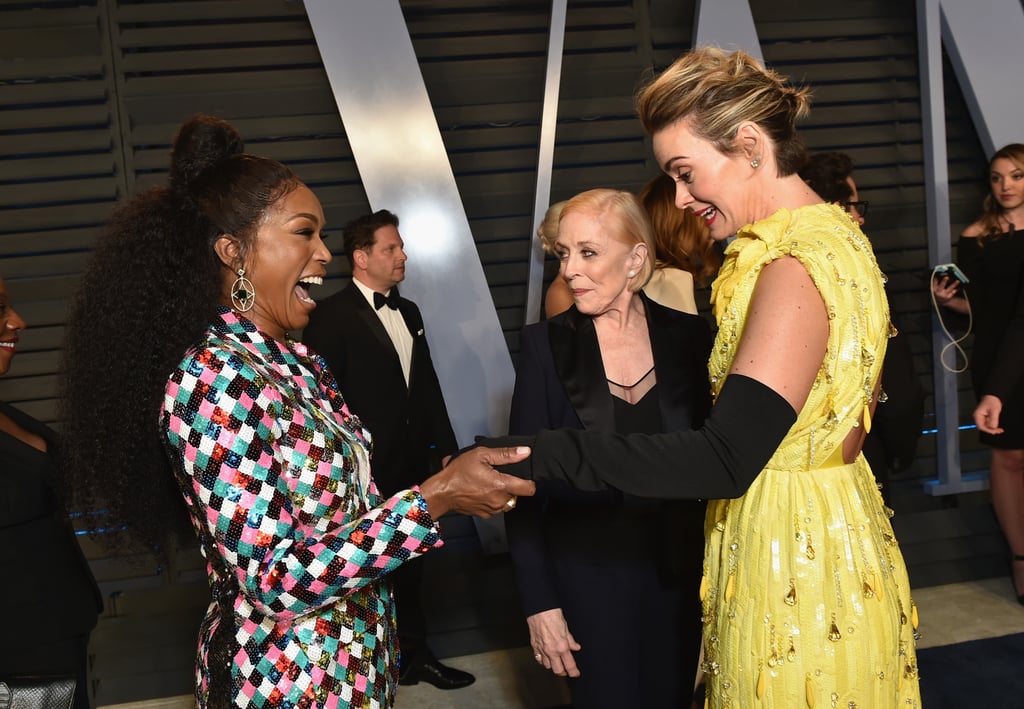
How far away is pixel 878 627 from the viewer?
1537mm

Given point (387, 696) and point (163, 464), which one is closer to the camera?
point (163, 464)

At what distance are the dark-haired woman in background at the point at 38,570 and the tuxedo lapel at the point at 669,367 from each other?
5.28 feet

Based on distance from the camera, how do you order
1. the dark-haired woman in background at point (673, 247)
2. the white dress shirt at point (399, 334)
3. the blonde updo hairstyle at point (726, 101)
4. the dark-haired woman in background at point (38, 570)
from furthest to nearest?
the white dress shirt at point (399, 334), the dark-haired woman in background at point (673, 247), the dark-haired woman in background at point (38, 570), the blonde updo hairstyle at point (726, 101)

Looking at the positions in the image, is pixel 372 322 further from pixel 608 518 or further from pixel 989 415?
pixel 989 415

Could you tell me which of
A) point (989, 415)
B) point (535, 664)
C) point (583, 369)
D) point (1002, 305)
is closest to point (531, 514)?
point (583, 369)

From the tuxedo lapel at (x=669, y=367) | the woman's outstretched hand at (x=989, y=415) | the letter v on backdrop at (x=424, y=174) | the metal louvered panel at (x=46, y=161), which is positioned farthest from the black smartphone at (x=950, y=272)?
the metal louvered panel at (x=46, y=161)

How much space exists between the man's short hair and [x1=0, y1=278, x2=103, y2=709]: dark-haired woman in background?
1647mm

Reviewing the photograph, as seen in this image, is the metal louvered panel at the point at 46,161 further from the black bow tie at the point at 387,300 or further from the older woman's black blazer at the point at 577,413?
the older woman's black blazer at the point at 577,413

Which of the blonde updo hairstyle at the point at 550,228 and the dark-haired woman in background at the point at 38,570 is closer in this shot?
the dark-haired woman in background at the point at 38,570

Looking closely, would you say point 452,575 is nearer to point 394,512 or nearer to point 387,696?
point 387,696

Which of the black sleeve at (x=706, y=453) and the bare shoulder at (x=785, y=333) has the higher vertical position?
the bare shoulder at (x=785, y=333)

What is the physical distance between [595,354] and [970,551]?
3.23 meters

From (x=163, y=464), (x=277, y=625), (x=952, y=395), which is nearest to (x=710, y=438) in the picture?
(x=277, y=625)

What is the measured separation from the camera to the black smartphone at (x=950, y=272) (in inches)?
163
